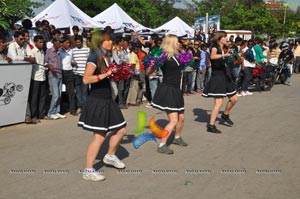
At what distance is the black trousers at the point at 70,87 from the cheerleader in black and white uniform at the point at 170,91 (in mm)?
3306

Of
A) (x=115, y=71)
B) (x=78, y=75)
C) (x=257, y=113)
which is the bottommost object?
(x=257, y=113)

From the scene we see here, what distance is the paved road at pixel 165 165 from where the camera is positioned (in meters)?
4.75

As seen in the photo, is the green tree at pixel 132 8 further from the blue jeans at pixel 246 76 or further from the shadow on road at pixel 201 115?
the shadow on road at pixel 201 115

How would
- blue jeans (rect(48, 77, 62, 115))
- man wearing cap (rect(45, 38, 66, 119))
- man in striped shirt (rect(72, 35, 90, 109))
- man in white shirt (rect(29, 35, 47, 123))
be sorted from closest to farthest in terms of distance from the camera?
man in white shirt (rect(29, 35, 47, 123)) → man wearing cap (rect(45, 38, 66, 119)) → blue jeans (rect(48, 77, 62, 115)) → man in striped shirt (rect(72, 35, 90, 109))

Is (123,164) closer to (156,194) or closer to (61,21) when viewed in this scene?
(156,194)

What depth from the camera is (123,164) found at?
557 cm

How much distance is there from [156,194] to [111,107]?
1.28 m

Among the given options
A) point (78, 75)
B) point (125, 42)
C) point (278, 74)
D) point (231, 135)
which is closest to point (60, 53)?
point (78, 75)

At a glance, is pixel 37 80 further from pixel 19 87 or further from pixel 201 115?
pixel 201 115

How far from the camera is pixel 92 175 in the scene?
5.04 m

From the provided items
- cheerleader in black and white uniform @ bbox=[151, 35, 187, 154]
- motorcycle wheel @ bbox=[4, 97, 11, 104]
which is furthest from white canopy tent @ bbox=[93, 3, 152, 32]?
cheerleader in black and white uniform @ bbox=[151, 35, 187, 154]

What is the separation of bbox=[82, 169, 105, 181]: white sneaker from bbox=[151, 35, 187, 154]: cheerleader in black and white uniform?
1543mm

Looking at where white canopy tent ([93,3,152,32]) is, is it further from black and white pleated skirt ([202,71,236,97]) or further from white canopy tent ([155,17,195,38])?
black and white pleated skirt ([202,71,236,97])

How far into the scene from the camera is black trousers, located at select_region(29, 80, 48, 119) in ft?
27.5
